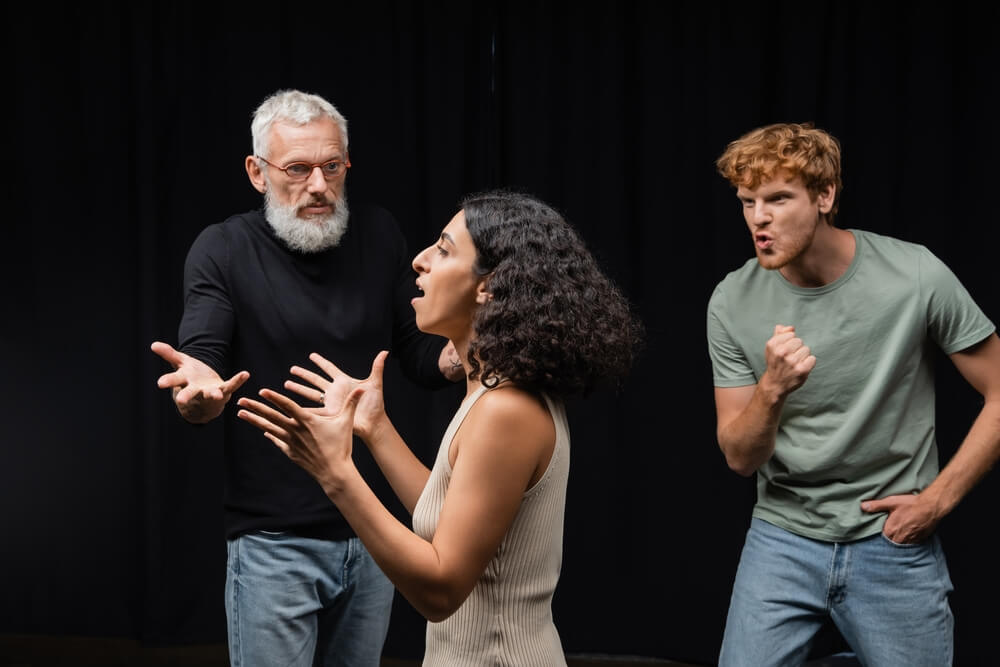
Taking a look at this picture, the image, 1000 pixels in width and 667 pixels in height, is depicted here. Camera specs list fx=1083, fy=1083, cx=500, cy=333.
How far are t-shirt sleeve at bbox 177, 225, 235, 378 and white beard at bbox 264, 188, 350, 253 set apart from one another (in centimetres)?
13

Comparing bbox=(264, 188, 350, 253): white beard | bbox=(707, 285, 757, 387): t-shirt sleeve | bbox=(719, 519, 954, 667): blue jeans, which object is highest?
bbox=(264, 188, 350, 253): white beard

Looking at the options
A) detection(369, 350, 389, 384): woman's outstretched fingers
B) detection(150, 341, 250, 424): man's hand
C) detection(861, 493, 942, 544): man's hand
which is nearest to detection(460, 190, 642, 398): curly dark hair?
detection(369, 350, 389, 384): woman's outstretched fingers

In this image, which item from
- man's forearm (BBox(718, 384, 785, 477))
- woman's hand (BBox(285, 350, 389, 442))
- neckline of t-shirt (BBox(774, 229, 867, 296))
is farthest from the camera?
neckline of t-shirt (BBox(774, 229, 867, 296))

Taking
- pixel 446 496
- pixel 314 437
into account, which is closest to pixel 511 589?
pixel 446 496

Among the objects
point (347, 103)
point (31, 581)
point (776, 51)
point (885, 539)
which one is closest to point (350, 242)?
point (885, 539)

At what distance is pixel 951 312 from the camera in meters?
2.25

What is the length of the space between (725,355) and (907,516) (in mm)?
516

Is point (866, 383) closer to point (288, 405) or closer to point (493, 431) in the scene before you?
point (493, 431)

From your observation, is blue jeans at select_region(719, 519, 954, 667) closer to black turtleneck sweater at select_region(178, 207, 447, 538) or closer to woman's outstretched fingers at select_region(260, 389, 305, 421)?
black turtleneck sweater at select_region(178, 207, 447, 538)

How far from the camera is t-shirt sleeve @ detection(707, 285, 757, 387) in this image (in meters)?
2.44

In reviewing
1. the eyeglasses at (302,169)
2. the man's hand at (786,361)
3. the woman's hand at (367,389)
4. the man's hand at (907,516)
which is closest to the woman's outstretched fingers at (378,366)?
the woman's hand at (367,389)

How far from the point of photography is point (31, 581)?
4.36m

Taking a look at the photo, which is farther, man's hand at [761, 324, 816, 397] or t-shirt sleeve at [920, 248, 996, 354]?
t-shirt sleeve at [920, 248, 996, 354]

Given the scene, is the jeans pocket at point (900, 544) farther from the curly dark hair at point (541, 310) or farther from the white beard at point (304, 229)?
the white beard at point (304, 229)
